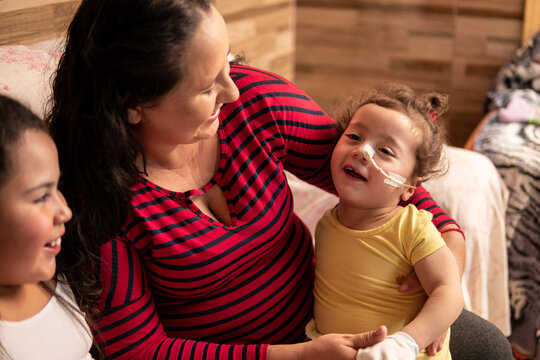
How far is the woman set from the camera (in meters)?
0.93

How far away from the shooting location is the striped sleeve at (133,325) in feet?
3.30

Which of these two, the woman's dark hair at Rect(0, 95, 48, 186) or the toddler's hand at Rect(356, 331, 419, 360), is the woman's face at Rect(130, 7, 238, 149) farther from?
the toddler's hand at Rect(356, 331, 419, 360)

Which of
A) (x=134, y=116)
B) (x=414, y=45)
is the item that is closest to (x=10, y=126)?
(x=134, y=116)

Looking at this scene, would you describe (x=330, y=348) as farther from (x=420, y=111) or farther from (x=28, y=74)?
(x=28, y=74)

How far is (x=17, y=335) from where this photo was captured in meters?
0.81

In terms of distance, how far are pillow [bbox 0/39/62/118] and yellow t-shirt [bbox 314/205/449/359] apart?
0.64m

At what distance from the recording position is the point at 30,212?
0.75m

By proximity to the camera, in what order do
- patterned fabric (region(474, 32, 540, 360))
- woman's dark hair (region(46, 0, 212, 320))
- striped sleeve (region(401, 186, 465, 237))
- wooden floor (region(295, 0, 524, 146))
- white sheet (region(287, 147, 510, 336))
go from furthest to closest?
wooden floor (region(295, 0, 524, 146))
patterned fabric (region(474, 32, 540, 360))
white sheet (region(287, 147, 510, 336))
striped sleeve (region(401, 186, 465, 237))
woman's dark hair (region(46, 0, 212, 320))

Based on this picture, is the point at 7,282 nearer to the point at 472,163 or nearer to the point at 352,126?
the point at 352,126

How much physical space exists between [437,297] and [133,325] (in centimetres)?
53

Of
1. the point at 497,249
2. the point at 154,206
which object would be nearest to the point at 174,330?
the point at 154,206

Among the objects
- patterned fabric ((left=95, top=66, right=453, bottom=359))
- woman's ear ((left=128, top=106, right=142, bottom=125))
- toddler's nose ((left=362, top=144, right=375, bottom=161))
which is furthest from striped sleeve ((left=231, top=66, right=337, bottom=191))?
woman's ear ((left=128, top=106, right=142, bottom=125))

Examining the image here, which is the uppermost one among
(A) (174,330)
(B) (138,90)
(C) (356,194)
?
(B) (138,90)

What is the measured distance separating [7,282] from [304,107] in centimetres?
67
